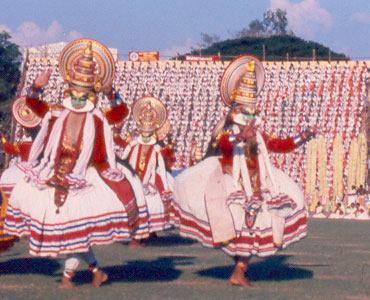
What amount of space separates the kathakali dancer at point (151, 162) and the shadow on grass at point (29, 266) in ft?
8.90

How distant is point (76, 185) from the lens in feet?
27.9

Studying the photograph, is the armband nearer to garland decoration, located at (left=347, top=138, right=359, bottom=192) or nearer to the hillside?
garland decoration, located at (left=347, top=138, right=359, bottom=192)

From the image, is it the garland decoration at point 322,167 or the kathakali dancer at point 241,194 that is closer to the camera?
the kathakali dancer at point 241,194

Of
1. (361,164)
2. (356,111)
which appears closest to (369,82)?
(356,111)

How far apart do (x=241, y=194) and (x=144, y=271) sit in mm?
2012

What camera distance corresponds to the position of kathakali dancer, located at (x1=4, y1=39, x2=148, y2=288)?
8.41 meters

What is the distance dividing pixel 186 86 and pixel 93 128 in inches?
1101

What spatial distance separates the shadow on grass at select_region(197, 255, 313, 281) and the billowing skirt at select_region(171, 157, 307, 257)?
2.62ft

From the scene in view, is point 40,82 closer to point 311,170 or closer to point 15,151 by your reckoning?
point 15,151

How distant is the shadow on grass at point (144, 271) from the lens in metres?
9.50

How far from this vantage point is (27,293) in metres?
8.44

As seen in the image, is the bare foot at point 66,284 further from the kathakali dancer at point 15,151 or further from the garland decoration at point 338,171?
the garland decoration at point 338,171

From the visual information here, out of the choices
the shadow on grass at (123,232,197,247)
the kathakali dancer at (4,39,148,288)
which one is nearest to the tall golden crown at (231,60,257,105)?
the kathakali dancer at (4,39,148,288)

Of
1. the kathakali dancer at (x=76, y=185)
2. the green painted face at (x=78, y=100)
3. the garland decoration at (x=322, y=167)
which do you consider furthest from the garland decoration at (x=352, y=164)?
the green painted face at (x=78, y=100)
